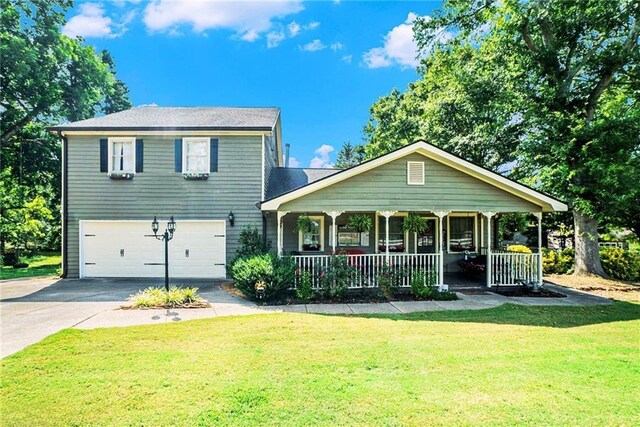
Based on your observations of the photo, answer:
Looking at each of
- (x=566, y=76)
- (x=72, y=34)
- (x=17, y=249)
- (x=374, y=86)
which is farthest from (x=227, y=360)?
(x=374, y=86)

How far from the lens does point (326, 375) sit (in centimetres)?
437

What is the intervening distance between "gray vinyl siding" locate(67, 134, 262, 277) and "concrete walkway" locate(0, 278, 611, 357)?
7.64ft

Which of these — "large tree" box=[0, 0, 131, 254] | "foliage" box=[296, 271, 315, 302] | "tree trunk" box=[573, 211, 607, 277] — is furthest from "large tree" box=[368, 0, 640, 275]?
"large tree" box=[0, 0, 131, 254]

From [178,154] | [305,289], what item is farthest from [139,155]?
[305,289]

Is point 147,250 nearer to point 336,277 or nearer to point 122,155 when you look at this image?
point 122,155

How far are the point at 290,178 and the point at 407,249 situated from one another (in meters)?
5.92

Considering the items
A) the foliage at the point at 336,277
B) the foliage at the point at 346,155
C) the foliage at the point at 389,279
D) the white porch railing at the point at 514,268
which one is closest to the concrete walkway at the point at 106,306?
the foliage at the point at 336,277

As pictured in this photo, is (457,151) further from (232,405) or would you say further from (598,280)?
(232,405)

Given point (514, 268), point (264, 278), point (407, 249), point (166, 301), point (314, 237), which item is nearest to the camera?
point (166, 301)

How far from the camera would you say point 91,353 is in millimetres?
5059

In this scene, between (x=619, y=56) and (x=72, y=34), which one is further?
(x=72, y=34)

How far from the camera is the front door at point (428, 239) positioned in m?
13.9

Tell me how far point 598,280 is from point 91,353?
1590 cm

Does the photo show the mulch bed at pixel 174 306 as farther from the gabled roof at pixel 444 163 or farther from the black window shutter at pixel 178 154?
the black window shutter at pixel 178 154
